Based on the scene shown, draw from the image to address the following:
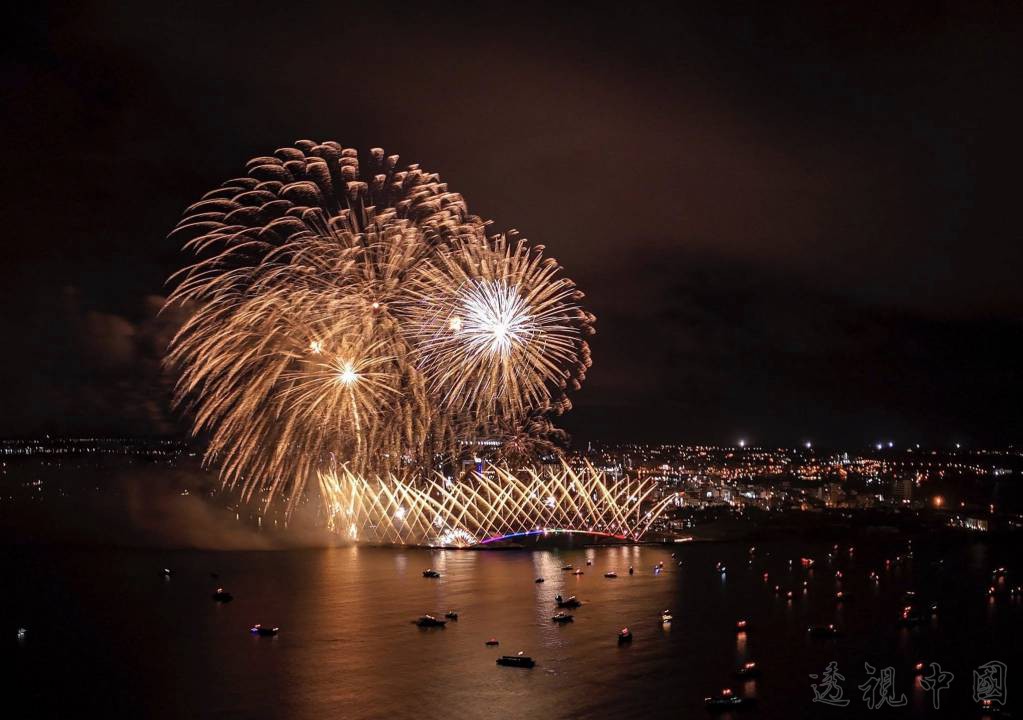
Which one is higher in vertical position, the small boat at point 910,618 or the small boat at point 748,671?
the small boat at point 910,618

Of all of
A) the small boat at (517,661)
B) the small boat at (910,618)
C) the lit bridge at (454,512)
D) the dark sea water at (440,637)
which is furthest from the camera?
the lit bridge at (454,512)

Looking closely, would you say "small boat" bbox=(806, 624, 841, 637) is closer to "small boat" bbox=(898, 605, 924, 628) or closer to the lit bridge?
"small boat" bbox=(898, 605, 924, 628)

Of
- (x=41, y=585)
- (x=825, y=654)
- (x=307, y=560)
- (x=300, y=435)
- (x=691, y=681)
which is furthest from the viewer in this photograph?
(x=307, y=560)

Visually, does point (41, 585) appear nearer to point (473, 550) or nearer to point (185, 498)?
point (473, 550)

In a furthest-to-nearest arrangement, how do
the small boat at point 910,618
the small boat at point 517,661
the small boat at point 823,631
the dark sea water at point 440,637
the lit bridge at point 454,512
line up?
1. the lit bridge at point 454,512
2. the small boat at point 910,618
3. the small boat at point 823,631
4. the small boat at point 517,661
5. the dark sea water at point 440,637

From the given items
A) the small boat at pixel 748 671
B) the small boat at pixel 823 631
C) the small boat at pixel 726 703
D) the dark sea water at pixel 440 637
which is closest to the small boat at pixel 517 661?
the dark sea water at pixel 440 637

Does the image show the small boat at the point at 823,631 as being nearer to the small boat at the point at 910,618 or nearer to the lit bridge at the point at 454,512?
the small boat at the point at 910,618

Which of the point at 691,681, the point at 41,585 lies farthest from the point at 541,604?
the point at 41,585

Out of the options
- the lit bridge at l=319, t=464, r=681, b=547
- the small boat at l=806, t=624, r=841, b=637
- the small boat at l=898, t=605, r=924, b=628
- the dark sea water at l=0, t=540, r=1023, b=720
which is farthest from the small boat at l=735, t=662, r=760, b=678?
the lit bridge at l=319, t=464, r=681, b=547
